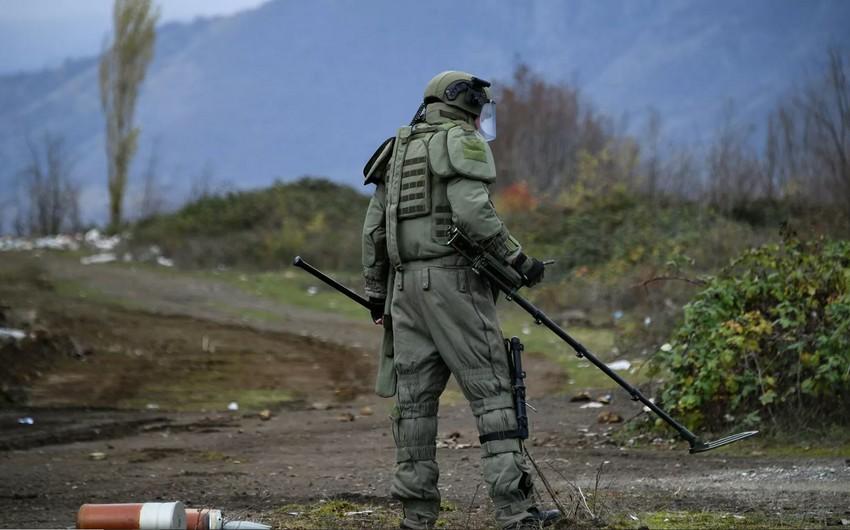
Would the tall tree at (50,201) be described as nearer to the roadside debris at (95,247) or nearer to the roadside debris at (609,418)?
the roadside debris at (95,247)

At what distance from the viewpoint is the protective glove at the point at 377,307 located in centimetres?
665

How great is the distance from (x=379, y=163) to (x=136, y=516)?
2.34m

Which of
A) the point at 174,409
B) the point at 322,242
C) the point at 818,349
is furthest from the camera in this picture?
the point at 322,242

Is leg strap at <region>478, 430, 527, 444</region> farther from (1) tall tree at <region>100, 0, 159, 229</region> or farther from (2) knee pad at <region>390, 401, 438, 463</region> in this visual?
(1) tall tree at <region>100, 0, 159, 229</region>

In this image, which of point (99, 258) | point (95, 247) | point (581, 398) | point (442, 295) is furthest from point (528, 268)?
point (95, 247)

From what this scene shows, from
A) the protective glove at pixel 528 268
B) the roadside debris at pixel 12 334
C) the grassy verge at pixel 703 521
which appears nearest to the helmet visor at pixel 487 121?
the protective glove at pixel 528 268

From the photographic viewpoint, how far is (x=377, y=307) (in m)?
6.69

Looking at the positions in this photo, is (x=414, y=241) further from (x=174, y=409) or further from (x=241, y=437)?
(x=174, y=409)

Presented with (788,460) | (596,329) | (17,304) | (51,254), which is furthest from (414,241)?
(51,254)

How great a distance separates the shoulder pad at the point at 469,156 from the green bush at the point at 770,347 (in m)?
3.65

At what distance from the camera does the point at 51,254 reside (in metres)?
27.7

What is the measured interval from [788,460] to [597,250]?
42.2ft

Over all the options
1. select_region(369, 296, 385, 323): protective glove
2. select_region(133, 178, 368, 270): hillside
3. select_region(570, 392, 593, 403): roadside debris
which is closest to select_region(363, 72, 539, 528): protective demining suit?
select_region(369, 296, 385, 323): protective glove

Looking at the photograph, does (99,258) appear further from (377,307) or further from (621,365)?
(377,307)
